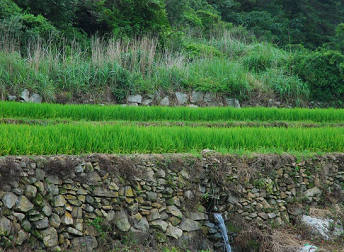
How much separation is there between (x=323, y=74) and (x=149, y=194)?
461 inches

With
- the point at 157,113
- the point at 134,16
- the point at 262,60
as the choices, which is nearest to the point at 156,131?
the point at 157,113

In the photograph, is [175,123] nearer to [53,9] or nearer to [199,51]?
[199,51]

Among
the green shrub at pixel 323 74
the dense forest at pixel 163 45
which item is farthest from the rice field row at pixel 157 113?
the green shrub at pixel 323 74

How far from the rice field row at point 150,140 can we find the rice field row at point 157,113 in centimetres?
223

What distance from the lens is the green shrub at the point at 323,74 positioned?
51.4ft

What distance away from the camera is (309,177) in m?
7.58

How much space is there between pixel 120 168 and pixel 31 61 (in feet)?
23.3

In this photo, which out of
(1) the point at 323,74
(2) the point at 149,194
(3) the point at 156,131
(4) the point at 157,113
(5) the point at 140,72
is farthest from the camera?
(1) the point at 323,74

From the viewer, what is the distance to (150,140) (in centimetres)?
688

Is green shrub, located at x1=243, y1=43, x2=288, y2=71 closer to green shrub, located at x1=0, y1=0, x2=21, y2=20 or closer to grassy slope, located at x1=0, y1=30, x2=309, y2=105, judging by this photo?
grassy slope, located at x1=0, y1=30, x2=309, y2=105

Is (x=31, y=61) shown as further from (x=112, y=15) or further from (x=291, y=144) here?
(x=291, y=144)

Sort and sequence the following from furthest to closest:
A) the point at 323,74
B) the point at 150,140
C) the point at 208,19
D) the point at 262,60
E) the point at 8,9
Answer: the point at 208,19 → the point at 262,60 → the point at 323,74 → the point at 8,9 → the point at 150,140

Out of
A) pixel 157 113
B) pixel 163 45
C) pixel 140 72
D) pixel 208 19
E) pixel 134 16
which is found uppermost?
pixel 134 16

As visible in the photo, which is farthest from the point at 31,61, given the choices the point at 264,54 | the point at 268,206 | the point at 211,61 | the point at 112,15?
the point at 264,54
